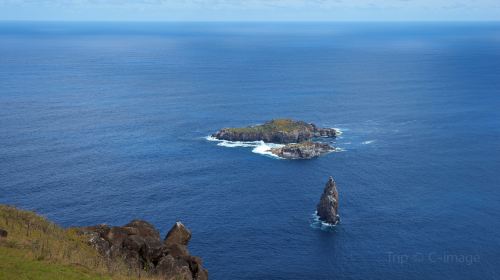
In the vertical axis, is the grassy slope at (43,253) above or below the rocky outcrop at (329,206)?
above

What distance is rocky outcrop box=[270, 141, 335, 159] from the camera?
171750 mm

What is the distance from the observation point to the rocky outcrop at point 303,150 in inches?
6762

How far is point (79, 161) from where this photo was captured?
159750mm

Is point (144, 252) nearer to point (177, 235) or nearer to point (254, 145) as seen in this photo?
point (177, 235)

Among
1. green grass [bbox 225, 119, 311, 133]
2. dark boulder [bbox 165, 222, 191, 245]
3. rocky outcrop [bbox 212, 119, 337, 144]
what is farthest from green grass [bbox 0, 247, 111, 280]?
green grass [bbox 225, 119, 311, 133]

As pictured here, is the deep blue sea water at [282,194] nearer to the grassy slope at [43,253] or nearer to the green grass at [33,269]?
the grassy slope at [43,253]

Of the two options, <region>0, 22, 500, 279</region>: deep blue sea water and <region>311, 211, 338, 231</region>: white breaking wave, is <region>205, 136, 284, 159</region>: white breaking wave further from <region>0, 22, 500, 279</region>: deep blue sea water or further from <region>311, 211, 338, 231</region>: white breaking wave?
<region>311, 211, 338, 231</region>: white breaking wave

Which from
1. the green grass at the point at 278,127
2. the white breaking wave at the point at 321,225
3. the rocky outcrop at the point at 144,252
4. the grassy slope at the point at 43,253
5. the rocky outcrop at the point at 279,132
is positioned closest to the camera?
the grassy slope at the point at 43,253

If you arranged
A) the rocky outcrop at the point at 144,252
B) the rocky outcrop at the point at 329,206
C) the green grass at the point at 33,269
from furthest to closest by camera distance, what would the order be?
the rocky outcrop at the point at 329,206 → the rocky outcrop at the point at 144,252 → the green grass at the point at 33,269

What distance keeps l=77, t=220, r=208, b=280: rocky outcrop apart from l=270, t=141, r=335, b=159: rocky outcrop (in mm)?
114466

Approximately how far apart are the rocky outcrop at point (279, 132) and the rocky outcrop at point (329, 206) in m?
64.4

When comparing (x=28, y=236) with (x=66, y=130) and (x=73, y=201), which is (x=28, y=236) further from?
(x=66, y=130)

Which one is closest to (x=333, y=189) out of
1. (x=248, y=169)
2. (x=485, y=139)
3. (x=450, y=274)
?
(x=450, y=274)

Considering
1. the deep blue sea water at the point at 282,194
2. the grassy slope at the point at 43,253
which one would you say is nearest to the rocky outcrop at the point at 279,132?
the deep blue sea water at the point at 282,194
